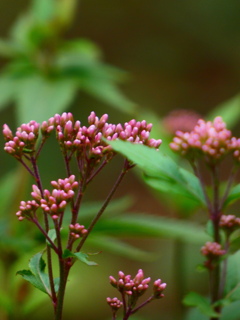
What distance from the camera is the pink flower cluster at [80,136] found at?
2.15 feet

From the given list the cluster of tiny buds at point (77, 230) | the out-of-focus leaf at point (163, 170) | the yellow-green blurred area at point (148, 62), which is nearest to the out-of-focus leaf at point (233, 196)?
the out-of-focus leaf at point (163, 170)

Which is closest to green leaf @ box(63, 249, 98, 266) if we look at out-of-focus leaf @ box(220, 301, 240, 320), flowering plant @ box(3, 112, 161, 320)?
flowering plant @ box(3, 112, 161, 320)

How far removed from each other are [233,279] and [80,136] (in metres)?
0.29

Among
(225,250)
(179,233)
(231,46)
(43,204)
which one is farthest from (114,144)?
(231,46)

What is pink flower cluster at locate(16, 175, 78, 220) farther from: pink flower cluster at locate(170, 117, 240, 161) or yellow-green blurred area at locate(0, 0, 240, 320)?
yellow-green blurred area at locate(0, 0, 240, 320)

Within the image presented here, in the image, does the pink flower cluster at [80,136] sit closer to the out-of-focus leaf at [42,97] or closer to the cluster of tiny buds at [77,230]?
Answer: the cluster of tiny buds at [77,230]

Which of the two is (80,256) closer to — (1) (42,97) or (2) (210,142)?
(2) (210,142)

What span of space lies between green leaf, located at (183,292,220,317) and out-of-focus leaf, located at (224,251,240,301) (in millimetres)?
26

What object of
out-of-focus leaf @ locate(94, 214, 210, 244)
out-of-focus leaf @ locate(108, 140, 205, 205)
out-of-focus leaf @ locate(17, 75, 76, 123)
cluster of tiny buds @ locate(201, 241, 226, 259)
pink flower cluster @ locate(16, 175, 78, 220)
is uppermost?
out-of-focus leaf @ locate(17, 75, 76, 123)

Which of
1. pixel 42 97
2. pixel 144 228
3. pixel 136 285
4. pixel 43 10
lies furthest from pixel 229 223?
pixel 43 10

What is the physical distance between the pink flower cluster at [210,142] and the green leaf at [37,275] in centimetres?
20

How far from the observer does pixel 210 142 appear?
0.68 meters

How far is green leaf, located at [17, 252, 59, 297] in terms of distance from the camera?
65 centimetres

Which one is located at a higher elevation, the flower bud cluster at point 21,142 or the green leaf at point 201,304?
the flower bud cluster at point 21,142
